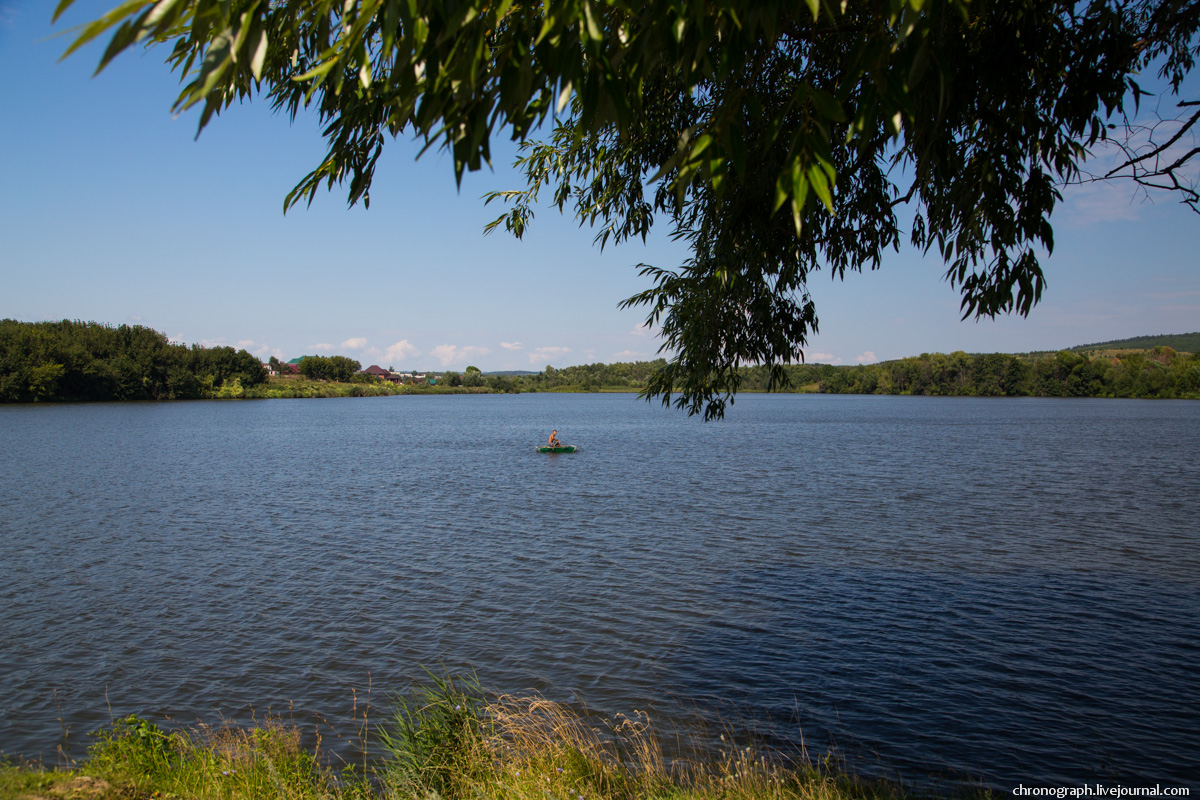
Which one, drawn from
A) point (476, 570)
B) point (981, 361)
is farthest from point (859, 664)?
point (981, 361)

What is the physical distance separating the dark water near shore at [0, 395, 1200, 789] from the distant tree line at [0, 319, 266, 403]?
82.0m

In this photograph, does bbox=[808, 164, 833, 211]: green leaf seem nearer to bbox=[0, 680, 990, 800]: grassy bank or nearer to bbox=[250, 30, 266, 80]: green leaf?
bbox=[250, 30, 266, 80]: green leaf

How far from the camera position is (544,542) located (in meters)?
19.0

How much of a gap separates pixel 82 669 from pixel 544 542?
10.7 meters

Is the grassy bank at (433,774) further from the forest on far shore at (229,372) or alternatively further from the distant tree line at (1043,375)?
the distant tree line at (1043,375)

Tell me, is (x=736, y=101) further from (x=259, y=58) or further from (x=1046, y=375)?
(x=1046, y=375)

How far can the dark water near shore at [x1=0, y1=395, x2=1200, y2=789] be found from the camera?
9031 millimetres

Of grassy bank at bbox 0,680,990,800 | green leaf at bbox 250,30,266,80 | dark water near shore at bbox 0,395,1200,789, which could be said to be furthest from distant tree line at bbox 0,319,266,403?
green leaf at bbox 250,30,266,80

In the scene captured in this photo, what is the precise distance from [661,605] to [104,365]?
118 m

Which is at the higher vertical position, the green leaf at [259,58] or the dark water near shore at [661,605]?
the green leaf at [259,58]

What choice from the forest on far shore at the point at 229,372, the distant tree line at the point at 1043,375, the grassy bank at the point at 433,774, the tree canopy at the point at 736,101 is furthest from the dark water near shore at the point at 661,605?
the distant tree line at the point at 1043,375

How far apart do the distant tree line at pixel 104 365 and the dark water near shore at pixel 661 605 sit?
81993 millimetres

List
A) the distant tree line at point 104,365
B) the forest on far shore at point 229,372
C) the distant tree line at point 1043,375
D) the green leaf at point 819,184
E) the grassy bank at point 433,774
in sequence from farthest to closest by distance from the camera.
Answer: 1. the distant tree line at point 1043,375
2. the forest on far shore at point 229,372
3. the distant tree line at point 104,365
4. the grassy bank at point 433,774
5. the green leaf at point 819,184

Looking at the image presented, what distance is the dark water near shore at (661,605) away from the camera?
29.6 ft
